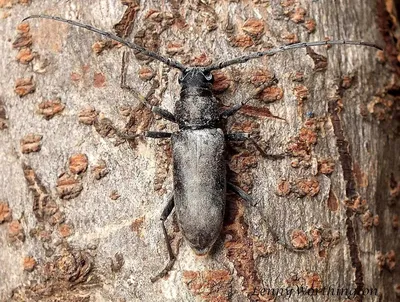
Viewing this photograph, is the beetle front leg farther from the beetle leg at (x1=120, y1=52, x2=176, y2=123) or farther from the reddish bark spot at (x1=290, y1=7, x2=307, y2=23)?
the reddish bark spot at (x1=290, y1=7, x2=307, y2=23)

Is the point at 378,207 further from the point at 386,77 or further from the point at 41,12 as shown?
the point at 41,12

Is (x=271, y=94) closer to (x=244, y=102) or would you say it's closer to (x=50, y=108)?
(x=244, y=102)

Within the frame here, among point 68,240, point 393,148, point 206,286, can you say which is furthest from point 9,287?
point 393,148

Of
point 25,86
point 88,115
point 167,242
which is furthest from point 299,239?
point 25,86

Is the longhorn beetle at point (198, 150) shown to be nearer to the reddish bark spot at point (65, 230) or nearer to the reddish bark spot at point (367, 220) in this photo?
the reddish bark spot at point (65, 230)

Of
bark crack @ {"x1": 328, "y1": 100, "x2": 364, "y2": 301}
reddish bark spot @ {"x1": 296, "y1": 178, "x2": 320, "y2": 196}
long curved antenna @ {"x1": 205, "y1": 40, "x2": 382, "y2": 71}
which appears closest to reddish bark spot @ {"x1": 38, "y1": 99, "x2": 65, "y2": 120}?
long curved antenna @ {"x1": 205, "y1": 40, "x2": 382, "y2": 71}
